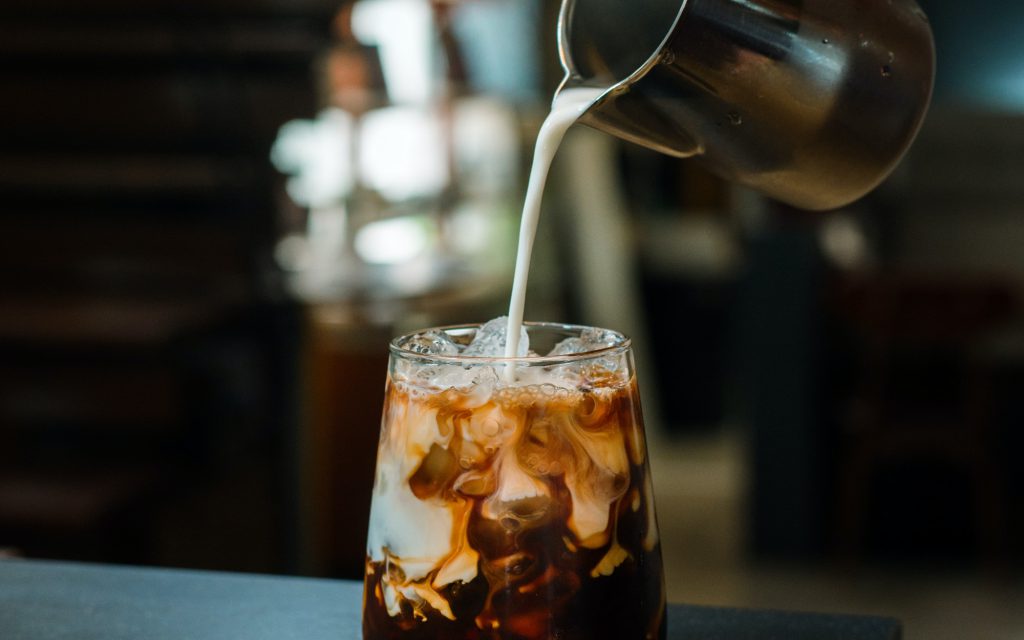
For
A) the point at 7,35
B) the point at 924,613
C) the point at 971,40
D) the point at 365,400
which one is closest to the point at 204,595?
the point at 7,35

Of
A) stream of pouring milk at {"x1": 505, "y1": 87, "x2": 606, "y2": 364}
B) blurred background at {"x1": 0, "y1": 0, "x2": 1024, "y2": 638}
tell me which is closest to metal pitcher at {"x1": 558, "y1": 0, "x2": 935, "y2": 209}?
stream of pouring milk at {"x1": 505, "y1": 87, "x2": 606, "y2": 364}

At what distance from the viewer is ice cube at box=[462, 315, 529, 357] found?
2.45 feet

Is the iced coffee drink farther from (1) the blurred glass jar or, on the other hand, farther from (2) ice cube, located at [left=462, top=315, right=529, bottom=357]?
(1) the blurred glass jar

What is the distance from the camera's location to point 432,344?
0.76 m

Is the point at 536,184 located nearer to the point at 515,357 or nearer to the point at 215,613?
the point at 515,357

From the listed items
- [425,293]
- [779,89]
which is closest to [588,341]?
[779,89]

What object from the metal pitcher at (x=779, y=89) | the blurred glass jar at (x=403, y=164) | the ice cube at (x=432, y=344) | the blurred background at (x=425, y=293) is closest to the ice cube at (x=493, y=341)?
the ice cube at (x=432, y=344)

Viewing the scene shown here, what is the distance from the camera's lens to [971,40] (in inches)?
170

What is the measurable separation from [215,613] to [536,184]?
34cm

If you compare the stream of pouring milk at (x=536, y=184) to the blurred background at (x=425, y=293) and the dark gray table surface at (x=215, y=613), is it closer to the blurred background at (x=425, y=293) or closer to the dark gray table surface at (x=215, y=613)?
the dark gray table surface at (x=215, y=613)

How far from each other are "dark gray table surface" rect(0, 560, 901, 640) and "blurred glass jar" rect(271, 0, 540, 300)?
3083 mm

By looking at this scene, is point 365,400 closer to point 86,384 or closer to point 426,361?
point 86,384

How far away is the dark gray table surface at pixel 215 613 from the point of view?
75 centimetres

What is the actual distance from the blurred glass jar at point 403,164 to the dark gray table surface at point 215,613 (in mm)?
3083
